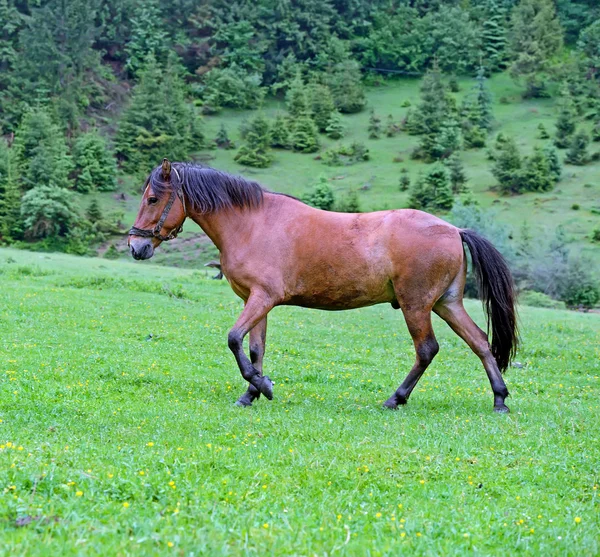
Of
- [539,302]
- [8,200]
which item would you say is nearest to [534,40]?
[8,200]

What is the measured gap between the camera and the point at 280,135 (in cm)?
6600

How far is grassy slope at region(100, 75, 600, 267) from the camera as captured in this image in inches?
1886

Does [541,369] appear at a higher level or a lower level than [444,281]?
lower

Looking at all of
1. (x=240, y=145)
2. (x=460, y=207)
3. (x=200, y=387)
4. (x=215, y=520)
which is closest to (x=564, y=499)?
(x=215, y=520)

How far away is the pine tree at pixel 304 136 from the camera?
216 feet

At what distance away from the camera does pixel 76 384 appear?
9039 mm

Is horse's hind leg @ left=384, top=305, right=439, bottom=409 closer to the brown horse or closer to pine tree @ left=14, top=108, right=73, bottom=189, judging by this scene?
the brown horse

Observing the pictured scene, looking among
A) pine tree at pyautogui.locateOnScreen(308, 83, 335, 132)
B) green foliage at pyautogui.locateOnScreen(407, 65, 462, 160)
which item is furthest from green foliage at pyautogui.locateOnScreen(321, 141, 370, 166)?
pine tree at pyautogui.locateOnScreen(308, 83, 335, 132)

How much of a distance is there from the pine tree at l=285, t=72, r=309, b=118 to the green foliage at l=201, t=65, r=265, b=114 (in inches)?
149

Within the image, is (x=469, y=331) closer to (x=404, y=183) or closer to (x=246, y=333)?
(x=246, y=333)

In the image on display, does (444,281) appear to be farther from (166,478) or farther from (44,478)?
(44,478)

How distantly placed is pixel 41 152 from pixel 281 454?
51701 mm

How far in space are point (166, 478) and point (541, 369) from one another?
10.2m

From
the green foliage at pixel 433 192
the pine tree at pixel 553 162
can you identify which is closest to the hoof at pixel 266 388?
the green foliage at pixel 433 192
